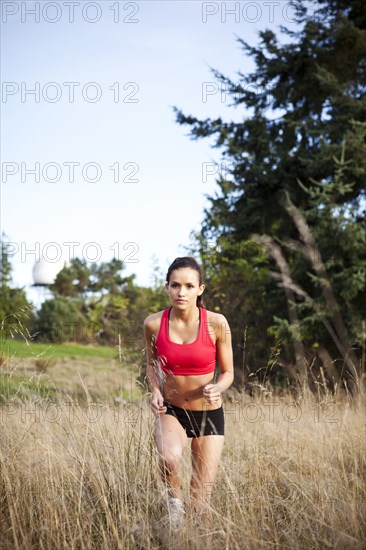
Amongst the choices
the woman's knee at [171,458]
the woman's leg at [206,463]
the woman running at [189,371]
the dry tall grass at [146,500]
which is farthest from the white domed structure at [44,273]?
the woman's knee at [171,458]

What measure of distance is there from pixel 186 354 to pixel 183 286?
40cm

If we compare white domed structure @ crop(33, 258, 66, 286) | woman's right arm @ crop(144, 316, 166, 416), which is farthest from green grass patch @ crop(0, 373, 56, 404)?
white domed structure @ crop(33, 258, 66, 286)

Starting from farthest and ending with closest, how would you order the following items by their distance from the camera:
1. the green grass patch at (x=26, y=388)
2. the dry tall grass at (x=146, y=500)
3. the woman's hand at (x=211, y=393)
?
1. the green grass patch at (x=26, y=388)
2. the woman's hand at (x=211, y=393)
3. the dry tall grass at (x=146, y=500)

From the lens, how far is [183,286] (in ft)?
11.5

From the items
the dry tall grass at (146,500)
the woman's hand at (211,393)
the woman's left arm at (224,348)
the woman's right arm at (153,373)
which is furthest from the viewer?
the woman's left arm at (224,348)

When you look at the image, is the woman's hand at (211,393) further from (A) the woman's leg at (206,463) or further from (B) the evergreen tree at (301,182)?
(B) the evergreen tree at (301,182)

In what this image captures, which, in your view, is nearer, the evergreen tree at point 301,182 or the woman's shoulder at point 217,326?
the woman's shoulder at point 217,326

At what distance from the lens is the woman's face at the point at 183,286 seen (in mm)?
3502

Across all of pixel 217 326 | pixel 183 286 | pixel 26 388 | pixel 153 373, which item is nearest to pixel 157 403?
pixel 153 373

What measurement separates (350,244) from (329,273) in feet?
2.16

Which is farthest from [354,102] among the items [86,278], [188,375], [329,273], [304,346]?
[86,278]

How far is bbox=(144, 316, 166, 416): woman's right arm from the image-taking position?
3.30 m

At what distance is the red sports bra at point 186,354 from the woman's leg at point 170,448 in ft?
0.94

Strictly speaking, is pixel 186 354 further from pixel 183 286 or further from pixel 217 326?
pixel 183 286
